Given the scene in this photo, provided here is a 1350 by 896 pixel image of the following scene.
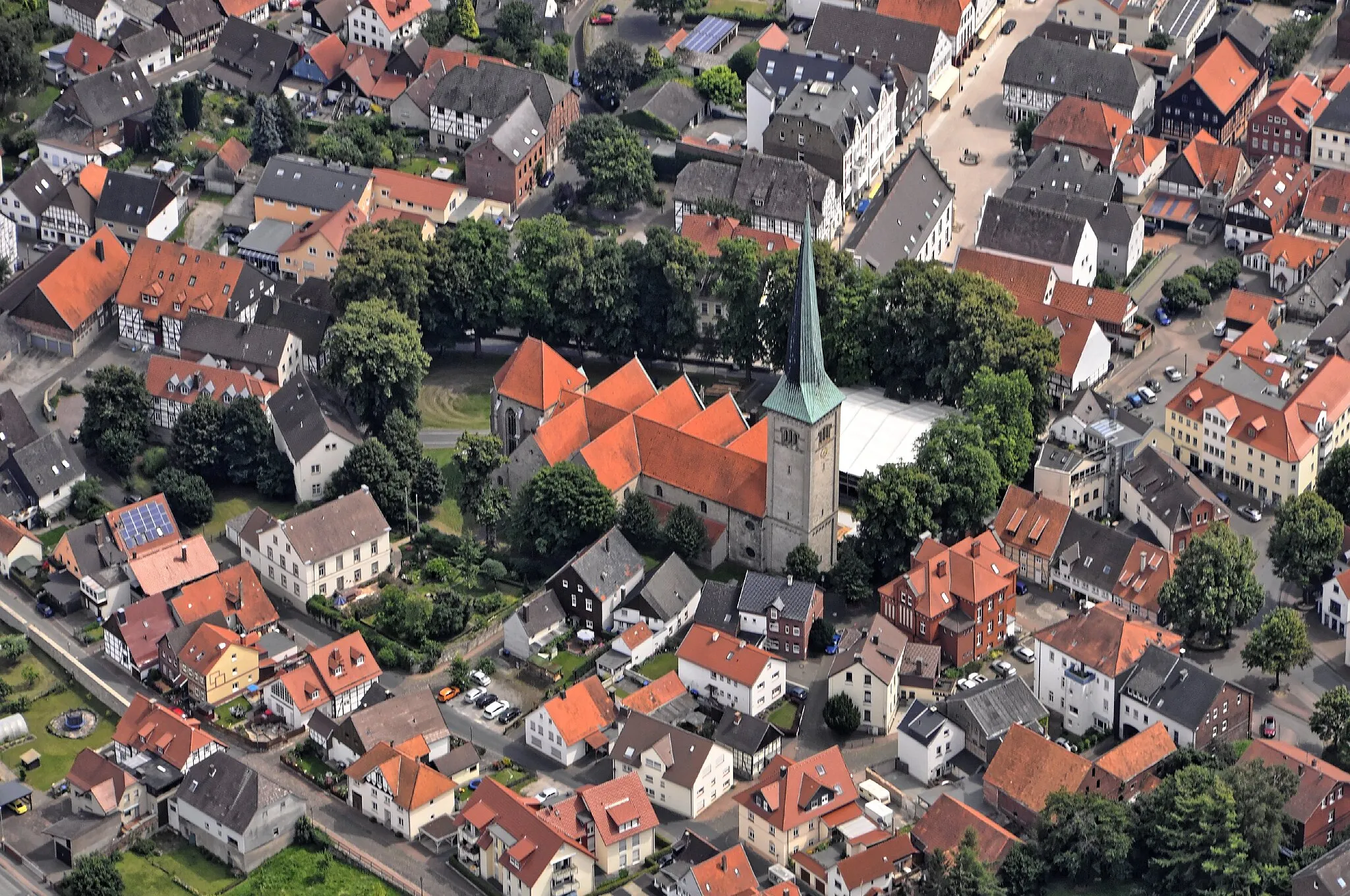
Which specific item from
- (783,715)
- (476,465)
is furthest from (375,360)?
(783,715)

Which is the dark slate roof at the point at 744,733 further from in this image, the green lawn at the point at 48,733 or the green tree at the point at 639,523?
the green lawn at the point at 48,733

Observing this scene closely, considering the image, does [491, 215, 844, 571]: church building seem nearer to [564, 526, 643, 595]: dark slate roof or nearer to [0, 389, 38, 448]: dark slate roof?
[564, 526, 643, 595]: dark slate roof

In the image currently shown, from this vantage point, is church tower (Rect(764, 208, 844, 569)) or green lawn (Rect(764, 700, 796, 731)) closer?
green lawn (Rect(764, 700, 796, 731))

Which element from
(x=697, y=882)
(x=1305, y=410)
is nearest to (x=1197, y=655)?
(x=1305, y=410)

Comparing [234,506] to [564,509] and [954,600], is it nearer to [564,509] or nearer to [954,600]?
[564,509]

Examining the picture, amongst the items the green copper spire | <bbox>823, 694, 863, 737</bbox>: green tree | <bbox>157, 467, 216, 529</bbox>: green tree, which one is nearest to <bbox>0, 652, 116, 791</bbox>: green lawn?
<bbox>157, 467, 216, 529</bbox>: green tree

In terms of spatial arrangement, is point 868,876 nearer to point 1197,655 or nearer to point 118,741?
point 1197,655
